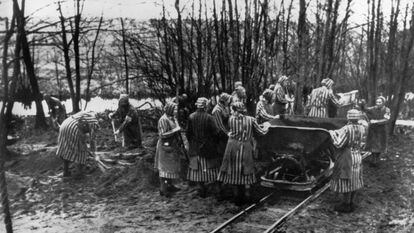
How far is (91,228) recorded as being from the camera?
679cm

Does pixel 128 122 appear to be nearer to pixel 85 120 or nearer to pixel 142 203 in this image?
pixel 85 120

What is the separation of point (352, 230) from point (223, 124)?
3105mm

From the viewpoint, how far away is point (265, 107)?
35.3ft

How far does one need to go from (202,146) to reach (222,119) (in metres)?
Answer: 0.83

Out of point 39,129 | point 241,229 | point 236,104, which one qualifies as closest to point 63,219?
point 241,229

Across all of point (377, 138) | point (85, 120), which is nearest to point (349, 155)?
point (377, 138)

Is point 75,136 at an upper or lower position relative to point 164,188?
upper

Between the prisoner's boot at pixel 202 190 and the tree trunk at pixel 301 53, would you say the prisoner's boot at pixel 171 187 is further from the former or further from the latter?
the tree trunk at pixel 301 53

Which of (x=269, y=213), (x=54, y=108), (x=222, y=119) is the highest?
(x=54, y=108)

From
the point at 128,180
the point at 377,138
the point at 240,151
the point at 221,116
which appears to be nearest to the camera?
the point at 240,151

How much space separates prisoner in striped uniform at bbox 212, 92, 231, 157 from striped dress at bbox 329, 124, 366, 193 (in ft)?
6.54

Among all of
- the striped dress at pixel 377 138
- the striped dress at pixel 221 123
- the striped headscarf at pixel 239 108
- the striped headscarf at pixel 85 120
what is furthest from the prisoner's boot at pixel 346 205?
the striped headscarf at pixel 85 120

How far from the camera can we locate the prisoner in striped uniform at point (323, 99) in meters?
11.1

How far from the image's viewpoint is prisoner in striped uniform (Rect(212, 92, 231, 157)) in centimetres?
816
